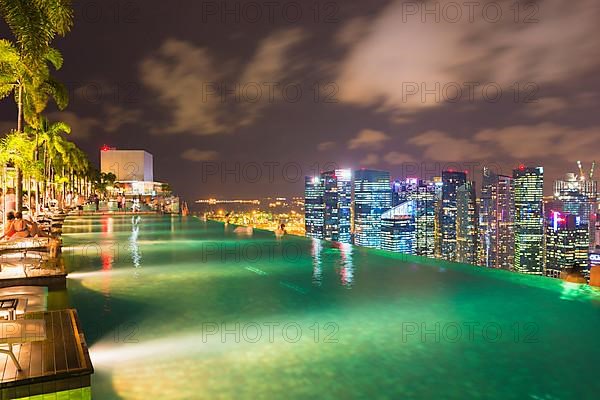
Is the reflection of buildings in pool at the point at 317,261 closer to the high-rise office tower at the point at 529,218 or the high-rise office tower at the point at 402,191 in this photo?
the high-rise office tower at the point at 402,191

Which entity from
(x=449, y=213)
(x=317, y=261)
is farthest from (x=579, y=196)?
(x=317, y=261)

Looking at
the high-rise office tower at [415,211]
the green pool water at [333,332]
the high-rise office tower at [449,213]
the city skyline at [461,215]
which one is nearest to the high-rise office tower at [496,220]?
the city skyline at [461,215]

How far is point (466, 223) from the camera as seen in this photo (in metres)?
48.2

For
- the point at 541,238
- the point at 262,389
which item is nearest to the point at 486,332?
the point at 262,389

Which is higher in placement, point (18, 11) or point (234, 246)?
point (18, 11)

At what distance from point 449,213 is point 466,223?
2.88 m

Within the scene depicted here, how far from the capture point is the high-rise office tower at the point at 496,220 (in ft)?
160

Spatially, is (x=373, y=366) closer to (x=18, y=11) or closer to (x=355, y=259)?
(x=355, y=259)

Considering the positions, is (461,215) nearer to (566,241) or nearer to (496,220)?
(496,220)

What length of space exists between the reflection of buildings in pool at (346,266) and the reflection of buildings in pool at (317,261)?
0.47 metres

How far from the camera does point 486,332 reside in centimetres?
567

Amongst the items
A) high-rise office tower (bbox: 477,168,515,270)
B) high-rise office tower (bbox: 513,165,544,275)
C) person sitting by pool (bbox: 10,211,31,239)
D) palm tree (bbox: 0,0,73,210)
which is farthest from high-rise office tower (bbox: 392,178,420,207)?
person sitting by pool (bbox: 10,211,31,239)

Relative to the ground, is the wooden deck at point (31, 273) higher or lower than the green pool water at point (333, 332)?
higher

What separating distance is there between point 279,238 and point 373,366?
46.0 ft
